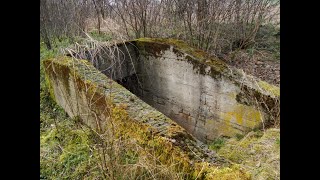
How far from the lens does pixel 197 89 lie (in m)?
6.14

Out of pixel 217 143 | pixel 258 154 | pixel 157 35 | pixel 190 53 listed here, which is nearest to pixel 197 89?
pixel 190 53

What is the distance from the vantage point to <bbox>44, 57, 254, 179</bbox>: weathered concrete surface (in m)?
3.12

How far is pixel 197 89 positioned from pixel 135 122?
8.51 feet

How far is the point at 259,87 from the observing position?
5.15 meters

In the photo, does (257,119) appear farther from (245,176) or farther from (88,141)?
(88,141)

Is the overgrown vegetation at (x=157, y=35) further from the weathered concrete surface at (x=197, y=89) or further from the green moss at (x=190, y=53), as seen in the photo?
the green moss at (x=190, y=53)

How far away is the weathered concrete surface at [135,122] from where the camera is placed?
10.2ft

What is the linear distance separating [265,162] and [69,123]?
3.13 m

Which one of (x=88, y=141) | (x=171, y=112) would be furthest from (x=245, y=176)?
(x=171, y=112)

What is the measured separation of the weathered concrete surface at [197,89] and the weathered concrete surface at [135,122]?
535 millimetres

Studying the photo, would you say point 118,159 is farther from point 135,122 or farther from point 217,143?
point 217,143

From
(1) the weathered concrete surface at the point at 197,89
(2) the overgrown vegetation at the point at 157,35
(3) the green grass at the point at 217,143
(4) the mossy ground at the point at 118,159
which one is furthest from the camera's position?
(3) the green grass at the point at 217,143

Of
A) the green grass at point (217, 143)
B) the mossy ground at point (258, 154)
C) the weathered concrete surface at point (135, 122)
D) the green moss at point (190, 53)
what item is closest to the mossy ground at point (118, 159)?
the weathered concrete surface at point (135, 122)

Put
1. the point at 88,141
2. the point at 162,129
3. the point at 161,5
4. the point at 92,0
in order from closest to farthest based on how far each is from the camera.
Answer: the point at 162,129, the point at 88,141, the point at 161,5, the point at 92,0
